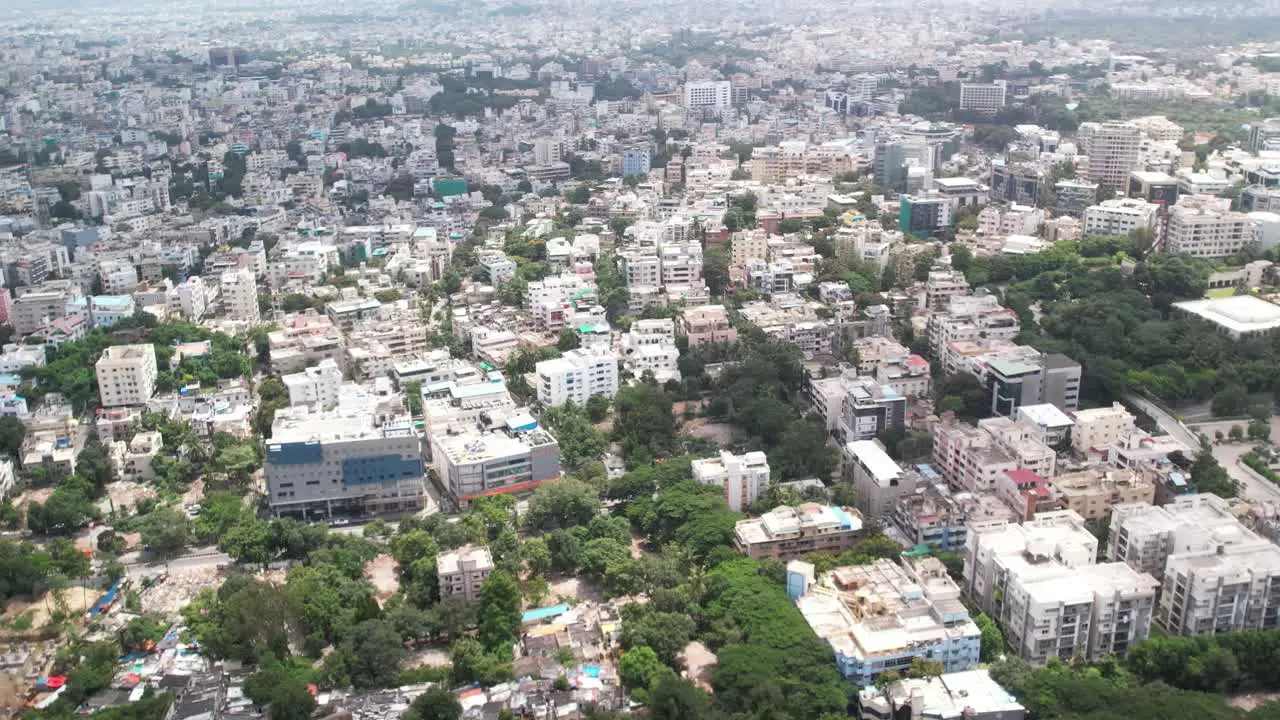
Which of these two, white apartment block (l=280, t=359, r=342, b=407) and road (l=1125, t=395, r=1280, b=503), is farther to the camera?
white apartment block (l=280, t=359, r=342, b=407)

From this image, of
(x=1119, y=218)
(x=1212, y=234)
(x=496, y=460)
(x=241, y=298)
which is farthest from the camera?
(x=1119, y=218)

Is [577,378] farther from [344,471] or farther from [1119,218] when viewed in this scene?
[1119,218]

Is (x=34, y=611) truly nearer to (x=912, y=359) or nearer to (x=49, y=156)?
(x=912, y=359)

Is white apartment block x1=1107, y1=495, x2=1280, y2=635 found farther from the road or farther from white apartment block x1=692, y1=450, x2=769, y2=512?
white apartment block x1=692, y1=450, x2=769, y2=512

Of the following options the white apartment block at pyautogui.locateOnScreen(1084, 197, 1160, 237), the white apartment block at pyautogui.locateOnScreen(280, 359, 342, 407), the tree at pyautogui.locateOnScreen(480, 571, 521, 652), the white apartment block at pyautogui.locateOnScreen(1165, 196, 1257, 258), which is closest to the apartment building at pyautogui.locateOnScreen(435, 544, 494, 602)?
the tree at pyautogui.locateOnScreen(480, 571, 521, 652)

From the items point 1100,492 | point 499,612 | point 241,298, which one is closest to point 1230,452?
point 1100,492

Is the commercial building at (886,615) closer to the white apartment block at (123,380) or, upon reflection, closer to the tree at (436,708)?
the tree at (436,708)

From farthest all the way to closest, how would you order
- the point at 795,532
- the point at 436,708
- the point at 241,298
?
the point at 241,298
the point at 795,532
the point at 436,708
